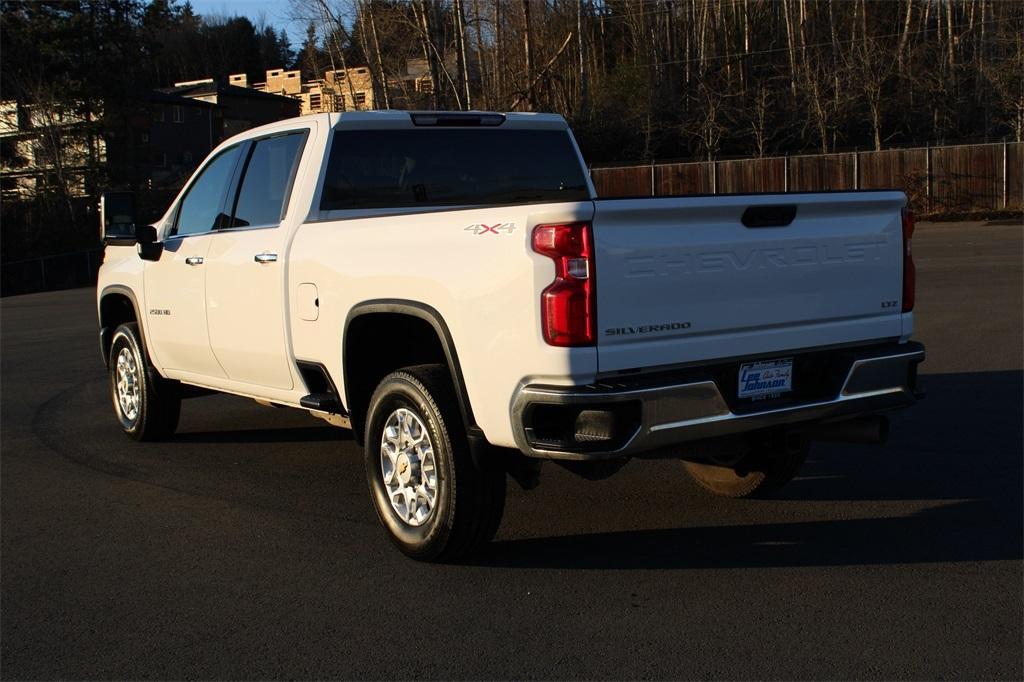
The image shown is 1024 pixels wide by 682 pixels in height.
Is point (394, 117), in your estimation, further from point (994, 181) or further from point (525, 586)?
point (994, 181)

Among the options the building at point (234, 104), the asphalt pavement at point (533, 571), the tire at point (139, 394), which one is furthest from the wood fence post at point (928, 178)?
the building at point (234, 104)

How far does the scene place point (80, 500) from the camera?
22.4 ft

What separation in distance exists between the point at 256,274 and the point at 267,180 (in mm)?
705

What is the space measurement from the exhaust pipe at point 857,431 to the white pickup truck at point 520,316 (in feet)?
0.05

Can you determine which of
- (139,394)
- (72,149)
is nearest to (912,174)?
(72,149)

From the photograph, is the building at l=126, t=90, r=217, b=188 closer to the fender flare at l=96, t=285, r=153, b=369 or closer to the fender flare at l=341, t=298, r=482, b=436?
the fender flare at l=96, t=285, r=153, b=369

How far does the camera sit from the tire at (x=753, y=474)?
614 cm

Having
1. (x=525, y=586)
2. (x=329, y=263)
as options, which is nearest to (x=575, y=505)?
(x=525, y=586)

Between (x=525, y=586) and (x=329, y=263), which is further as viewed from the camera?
(x=329, y=263)

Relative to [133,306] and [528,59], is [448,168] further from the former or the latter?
[528,59]

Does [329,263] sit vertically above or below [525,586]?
above

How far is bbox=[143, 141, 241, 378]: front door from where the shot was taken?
7.29 m

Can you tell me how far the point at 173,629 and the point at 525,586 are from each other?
1506 millimetres

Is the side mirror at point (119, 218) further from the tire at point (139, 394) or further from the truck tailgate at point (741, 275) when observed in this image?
the truck tailgate at point (741, 275)
